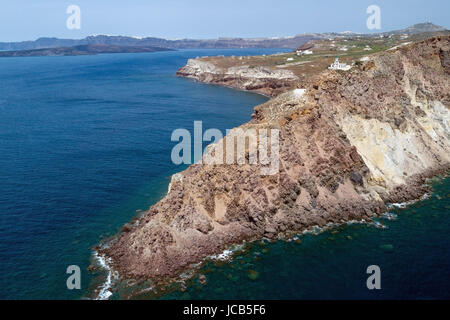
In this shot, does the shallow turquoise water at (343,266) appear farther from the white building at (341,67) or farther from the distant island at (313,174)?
the white building at (341,67)

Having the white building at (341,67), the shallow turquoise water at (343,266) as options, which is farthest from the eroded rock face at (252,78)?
the shallow turquoise water at (343,266)

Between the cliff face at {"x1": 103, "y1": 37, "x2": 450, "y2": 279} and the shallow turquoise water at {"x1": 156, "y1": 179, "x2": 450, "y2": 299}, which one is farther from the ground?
the cliff face at {"x1": 103, "y1": 37, "x2": 450, "y2": 279}

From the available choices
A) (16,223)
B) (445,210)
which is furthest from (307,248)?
(16,223)

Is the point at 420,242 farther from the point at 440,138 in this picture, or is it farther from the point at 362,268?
the point at 440,138

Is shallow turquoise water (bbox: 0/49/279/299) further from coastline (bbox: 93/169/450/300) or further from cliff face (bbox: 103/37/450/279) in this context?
cliff face (bbox: 103/37/450/279)

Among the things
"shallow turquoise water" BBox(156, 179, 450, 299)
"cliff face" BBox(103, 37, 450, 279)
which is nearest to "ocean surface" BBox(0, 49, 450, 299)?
"shallow turquoise water" BBox(156, 179, 450, 299)
